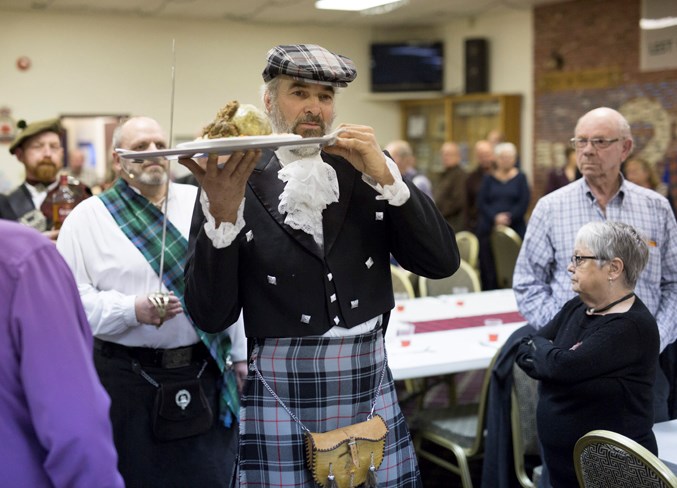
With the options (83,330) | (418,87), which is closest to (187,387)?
(83,330)

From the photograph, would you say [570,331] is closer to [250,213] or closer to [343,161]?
[343,161]

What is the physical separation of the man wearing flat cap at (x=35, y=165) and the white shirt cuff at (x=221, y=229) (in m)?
2.37

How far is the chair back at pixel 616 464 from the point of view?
2.13 meters

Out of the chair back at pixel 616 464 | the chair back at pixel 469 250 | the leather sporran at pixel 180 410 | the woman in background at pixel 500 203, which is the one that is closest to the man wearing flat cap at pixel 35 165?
the leather sporran at pixel 180 410

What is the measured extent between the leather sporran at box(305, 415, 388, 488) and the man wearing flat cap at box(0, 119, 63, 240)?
248 centimetres

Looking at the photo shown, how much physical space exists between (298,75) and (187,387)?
4.03 feet

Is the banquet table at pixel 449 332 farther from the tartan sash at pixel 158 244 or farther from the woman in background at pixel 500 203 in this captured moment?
the woman in background at pixel 500 203

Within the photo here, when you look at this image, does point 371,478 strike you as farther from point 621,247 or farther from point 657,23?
point 657,23

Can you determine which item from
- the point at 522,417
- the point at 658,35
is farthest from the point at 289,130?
the point at 658,35

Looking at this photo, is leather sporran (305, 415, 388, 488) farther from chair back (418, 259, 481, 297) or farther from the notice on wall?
the notice on wall

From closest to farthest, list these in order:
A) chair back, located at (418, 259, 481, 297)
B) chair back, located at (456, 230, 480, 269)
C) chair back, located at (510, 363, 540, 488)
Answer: chair back, located at (510, 363, 540, 488) → chair back, located at (418, 259, 481, 297) → chair back, located at (456, 230, 480, 269)

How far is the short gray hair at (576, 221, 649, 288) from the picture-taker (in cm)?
276

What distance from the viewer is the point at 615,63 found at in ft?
35.9

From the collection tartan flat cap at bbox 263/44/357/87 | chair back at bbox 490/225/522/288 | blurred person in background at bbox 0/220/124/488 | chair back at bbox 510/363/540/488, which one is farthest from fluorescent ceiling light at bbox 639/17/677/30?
blurred person in background at bbox 0/220/124/488
